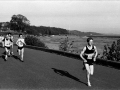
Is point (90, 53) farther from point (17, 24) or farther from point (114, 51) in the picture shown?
point (17, 24)

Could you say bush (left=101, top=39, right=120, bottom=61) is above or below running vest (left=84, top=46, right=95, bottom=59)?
below

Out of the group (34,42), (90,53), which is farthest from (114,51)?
(34,42)

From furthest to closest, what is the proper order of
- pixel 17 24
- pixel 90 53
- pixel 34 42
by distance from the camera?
pixel 17 24 < pixel 34 42 < pixel 90 53

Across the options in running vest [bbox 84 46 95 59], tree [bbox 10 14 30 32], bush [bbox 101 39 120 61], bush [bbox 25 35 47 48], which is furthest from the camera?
tree [bbox 10 14 30 32]

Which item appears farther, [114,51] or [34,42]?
[34,42]

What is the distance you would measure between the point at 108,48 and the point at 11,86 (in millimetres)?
8050

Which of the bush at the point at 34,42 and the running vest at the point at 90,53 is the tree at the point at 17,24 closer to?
the bush at the point at 34,42

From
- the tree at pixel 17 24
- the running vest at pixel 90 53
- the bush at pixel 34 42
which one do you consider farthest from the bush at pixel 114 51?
the tree at pixel 17 24

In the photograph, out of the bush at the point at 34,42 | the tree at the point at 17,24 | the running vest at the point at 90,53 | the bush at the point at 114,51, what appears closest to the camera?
the running vest at the point at 90,53

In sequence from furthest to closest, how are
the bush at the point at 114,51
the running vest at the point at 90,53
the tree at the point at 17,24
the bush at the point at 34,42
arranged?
1. the tree at the point at 17,24
2. the bush at the point at 34,42
3. the bush at the point at 114,51
4. the running vest at the point at 90,53

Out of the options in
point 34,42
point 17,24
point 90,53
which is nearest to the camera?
point 90,53

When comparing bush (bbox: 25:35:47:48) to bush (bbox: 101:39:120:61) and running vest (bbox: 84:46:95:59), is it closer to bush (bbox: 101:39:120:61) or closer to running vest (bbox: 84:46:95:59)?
bush (bbox: 101:39:120:61)

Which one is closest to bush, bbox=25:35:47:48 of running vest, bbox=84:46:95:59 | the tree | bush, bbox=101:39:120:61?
bush, bbox=101:39:120:61

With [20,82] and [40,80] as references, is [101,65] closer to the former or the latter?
[40,80]
